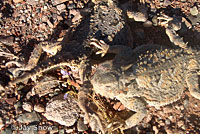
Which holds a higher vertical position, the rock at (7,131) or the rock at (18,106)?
the rock at (18,106)

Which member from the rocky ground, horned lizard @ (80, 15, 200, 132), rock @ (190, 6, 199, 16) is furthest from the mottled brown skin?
rock @ (190, 6, 199, 16)

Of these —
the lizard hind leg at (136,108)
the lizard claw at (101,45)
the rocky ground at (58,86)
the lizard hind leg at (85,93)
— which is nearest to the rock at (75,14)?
the rocky ground at (58,86)

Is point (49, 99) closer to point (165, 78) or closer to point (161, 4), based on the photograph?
point (165, 78)

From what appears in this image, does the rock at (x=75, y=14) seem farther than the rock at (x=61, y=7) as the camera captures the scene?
No

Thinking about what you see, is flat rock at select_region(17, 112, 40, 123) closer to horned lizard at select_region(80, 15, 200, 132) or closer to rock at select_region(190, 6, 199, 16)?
horned lizard at select_region(80, 15, 200, 132)

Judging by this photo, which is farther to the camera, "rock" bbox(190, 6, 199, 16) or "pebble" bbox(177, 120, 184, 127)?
"rock" bbox(190, 6, 199, 16)

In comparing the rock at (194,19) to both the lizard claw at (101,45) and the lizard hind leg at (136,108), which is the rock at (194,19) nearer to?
the lizard claw at (101,45)

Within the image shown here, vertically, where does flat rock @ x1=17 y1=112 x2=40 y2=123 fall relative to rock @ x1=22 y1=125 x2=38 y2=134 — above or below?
above

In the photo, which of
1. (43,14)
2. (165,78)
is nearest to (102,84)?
(165,78)
